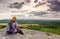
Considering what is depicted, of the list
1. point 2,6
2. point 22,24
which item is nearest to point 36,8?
point 22,24

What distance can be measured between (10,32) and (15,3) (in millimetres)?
1326

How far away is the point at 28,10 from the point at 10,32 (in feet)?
4.05

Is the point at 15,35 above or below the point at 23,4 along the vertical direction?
below

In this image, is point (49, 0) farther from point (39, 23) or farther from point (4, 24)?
point (4, 24)

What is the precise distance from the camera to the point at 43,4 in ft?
15.4

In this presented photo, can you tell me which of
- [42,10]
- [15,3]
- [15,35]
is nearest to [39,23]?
[42,10]

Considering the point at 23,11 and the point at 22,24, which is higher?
the point at 23,11

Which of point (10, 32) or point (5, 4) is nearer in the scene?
point (10, 32)

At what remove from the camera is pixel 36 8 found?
A: 15.3ft

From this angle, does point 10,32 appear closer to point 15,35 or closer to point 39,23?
point 15,35

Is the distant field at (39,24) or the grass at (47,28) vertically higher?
the distant field at (39,24)

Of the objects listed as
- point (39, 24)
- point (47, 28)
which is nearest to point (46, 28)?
point (47, 28)

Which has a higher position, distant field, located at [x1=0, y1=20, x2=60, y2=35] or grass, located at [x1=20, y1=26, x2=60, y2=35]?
distant field, located at [x1=0, y1=20, x2=60, y2=35]

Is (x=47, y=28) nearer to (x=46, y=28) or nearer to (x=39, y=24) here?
(x=46, y=28)
